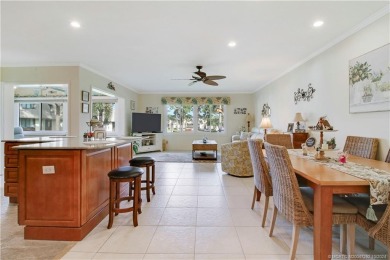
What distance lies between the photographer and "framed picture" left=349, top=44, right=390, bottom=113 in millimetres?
2514

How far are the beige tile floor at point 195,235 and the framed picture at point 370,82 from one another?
5.22ft

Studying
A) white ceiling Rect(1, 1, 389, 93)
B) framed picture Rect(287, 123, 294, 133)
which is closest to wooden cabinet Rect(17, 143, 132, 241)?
white ceiling Rect(1, 1, 389, 93)

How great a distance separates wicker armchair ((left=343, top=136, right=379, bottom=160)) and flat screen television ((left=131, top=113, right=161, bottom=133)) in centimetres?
668

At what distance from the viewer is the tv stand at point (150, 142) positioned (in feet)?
26.3

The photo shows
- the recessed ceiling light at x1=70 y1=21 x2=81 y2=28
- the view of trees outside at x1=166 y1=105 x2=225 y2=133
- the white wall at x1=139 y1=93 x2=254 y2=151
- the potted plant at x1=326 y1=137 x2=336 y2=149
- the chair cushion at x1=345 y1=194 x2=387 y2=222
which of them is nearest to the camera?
the chair cushion at x1=345 y1=194 x2=387 y2=222

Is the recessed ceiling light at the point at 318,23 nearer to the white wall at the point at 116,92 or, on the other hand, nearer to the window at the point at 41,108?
the white wall at the point at 116,92

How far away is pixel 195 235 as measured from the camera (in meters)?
2.21

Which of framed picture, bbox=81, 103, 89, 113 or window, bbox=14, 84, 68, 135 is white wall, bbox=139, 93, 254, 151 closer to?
window, bbox=14, 84, 68, 135

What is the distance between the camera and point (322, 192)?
151 centimetres

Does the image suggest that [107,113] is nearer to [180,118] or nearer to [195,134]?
[180,118]

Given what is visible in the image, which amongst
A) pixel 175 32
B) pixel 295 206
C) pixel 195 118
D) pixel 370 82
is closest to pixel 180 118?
pixel 195 118

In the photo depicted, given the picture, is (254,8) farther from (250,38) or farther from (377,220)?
(377,220)

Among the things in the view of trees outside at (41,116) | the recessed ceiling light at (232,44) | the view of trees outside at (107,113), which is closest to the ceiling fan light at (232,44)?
the recessed ceiling light at (232,44)

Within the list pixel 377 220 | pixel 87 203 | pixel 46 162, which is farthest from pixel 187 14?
pixel 377 220
